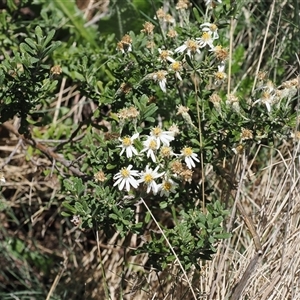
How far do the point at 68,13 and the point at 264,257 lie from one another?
118 centimetres

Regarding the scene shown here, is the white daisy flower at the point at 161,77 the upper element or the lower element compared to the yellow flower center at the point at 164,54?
lower

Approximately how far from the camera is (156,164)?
4.71 feet

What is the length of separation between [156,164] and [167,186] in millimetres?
57

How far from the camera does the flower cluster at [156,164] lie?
140 cm

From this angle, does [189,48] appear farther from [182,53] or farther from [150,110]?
[150,110]

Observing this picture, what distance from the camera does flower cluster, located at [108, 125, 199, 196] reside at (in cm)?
140

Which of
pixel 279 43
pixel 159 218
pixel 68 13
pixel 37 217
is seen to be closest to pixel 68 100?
pixel 68 13

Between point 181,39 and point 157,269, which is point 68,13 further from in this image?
point 157,269

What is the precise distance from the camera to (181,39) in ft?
5.22

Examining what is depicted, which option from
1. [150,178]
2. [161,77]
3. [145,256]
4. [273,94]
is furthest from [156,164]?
[145,256]

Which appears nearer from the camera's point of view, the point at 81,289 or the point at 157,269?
the point at 157,269

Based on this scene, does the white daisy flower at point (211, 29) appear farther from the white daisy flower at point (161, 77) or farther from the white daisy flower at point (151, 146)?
the white daisy flower at point (151, 146)

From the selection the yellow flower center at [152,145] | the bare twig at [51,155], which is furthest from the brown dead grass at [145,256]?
the yellow flower center at [152,145]

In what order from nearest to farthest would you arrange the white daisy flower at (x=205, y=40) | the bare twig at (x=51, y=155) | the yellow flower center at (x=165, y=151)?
the yellow flower center at (x=165, y=151), the white daisy flower at (x=205, y=40), the bare twig at (x=51, y=155)
